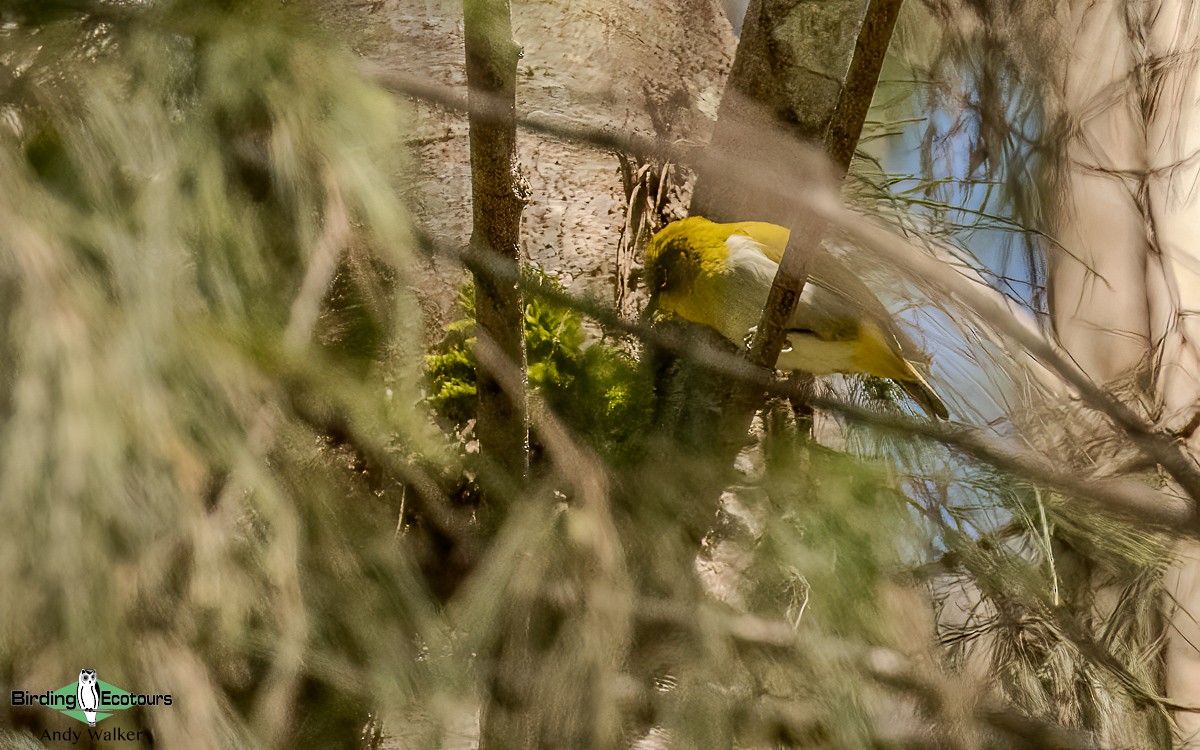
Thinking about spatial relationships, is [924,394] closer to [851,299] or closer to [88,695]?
[851,299]

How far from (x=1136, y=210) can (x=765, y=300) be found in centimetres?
41

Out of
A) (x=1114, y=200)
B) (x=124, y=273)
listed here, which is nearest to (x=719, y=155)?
(x=1114, y=200)

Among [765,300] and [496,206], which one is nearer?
[496,206]

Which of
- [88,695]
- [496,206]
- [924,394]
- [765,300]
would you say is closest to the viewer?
[88,695]

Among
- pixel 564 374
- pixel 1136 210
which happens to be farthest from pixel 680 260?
pixel 1136 210

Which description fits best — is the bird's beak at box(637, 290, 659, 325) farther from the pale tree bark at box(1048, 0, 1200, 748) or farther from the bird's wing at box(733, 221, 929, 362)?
the pale tree bark at box(1048, 0, 1200, 748)

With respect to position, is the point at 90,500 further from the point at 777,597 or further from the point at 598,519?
the point at 777,597

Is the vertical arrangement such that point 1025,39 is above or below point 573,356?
above

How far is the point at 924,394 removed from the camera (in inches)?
35.0

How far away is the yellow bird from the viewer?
0.88 m

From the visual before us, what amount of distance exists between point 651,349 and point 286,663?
53 centimetres

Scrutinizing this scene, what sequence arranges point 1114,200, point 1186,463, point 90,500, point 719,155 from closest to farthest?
1. point 90,500
2. point 1186,463
3. point 1114,200
4. point 719,155

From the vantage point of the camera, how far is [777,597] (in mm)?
834

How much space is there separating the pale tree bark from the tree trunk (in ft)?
1.77
